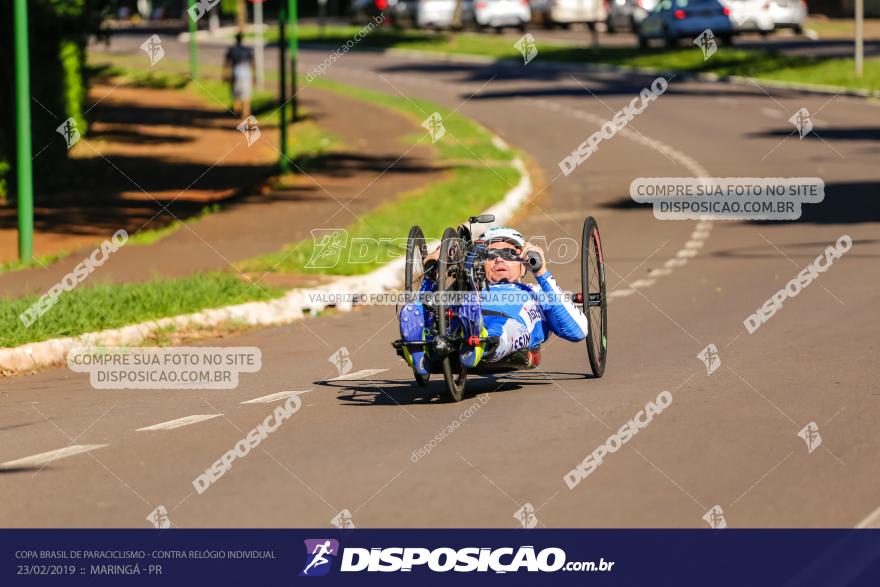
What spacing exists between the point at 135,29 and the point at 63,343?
75.3 meters

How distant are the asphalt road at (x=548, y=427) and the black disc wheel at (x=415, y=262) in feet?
2.29

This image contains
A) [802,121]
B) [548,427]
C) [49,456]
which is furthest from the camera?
[802,121]

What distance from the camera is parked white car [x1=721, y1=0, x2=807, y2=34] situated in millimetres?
53781

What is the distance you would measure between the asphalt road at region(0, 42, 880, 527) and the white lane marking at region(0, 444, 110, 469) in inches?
2.9

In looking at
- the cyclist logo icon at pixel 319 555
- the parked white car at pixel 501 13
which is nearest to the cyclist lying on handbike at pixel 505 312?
the cyclist logo icon at pixel 319 555

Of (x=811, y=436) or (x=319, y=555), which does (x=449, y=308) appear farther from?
(x=319, y=555)

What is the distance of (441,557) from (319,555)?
52cm

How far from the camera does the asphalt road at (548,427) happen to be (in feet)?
25.5

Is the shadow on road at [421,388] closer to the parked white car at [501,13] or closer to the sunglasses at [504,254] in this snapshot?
the sunglasses at [504,254]

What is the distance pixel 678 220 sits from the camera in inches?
880

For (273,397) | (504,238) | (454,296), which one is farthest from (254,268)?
(454,296)

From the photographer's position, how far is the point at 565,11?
224ft

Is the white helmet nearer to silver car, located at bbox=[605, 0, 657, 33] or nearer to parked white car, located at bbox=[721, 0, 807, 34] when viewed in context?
parked white car, located at bbox=[721, 0, 807, 34]

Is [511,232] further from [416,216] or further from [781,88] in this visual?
[781,88]
